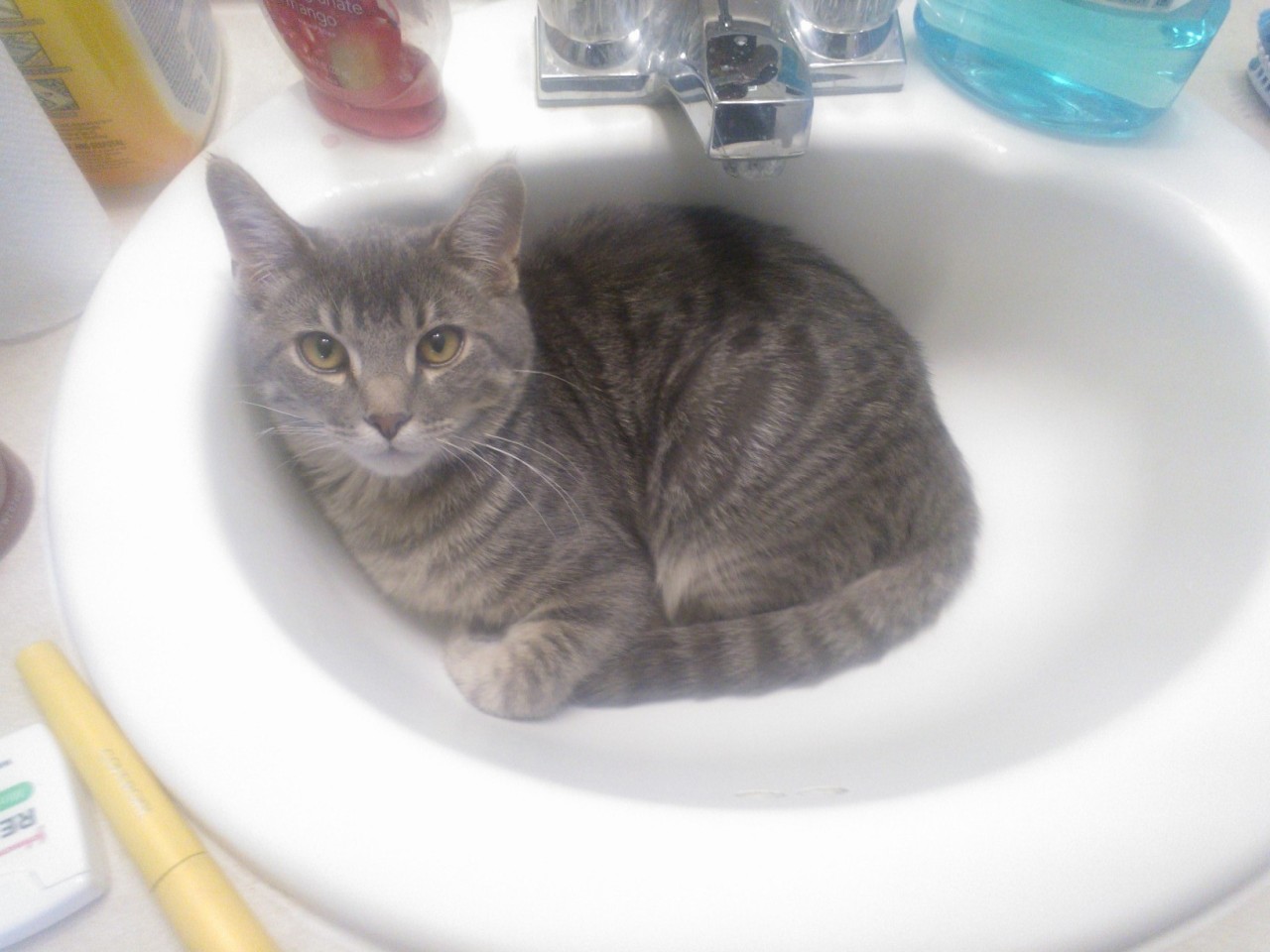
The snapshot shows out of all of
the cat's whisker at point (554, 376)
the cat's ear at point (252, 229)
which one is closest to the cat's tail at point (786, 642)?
the cat's whisker at point (554, 376)

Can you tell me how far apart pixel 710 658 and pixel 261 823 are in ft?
1.49

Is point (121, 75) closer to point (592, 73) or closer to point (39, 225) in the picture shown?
point (39, 225)

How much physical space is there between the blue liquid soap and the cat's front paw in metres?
0.78

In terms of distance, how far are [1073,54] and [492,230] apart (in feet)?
2.16

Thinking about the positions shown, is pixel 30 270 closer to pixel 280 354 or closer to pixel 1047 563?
pixel 280 354

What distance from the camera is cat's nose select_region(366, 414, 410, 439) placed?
2.44ft

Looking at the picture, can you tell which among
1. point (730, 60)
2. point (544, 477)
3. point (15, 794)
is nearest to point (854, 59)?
point (730, 60)

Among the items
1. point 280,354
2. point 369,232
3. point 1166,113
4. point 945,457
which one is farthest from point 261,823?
point 1166,113

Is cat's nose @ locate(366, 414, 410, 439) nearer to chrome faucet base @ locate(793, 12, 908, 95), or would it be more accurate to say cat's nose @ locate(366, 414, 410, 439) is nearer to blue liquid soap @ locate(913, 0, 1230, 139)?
chrome faucet base @ locate(793, 12, 908, 95)

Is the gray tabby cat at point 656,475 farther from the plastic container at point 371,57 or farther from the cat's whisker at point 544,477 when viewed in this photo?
the plastic container at point 371,57

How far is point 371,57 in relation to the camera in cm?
80

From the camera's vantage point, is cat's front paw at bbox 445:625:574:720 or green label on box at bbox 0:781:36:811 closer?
green label on box at bbox 0:781:36:811

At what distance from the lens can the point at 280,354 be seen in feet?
2.53

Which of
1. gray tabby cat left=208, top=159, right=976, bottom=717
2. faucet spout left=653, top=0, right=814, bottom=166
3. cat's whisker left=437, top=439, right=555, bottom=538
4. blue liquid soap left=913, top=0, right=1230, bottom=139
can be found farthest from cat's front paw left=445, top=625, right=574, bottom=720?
blue liquid soap left=913, top=0, right=1230, bottom=139
